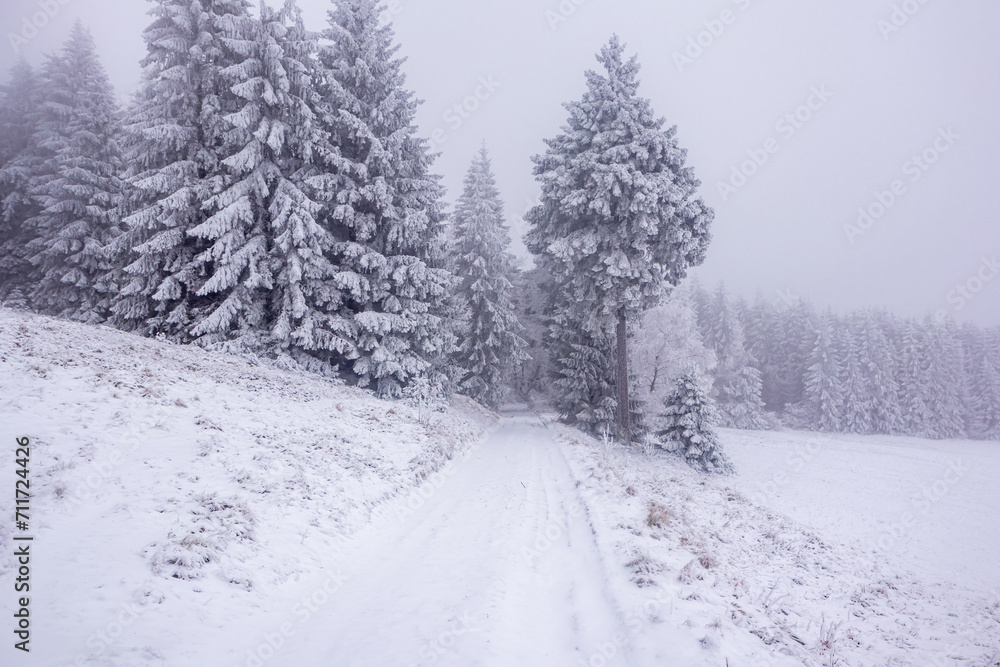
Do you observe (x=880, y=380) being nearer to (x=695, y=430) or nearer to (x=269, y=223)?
(x=695, y=430)

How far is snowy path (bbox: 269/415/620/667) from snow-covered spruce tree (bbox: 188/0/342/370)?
35.7 ft

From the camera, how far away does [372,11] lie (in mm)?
19438

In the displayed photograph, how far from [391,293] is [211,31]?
12.5 m

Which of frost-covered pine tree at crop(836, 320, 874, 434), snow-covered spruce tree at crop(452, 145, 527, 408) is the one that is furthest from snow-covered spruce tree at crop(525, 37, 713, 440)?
frost-covered pine tree at crop(836, 320, 874, 434)

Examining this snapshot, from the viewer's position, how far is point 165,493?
6164 millimetres

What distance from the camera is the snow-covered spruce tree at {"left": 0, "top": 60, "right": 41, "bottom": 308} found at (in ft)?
84.1

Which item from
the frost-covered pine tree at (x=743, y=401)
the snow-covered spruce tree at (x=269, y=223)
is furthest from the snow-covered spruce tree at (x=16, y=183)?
the frost-covered pine tree at (x=743, y=401)

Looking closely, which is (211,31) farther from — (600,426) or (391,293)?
(600,426)

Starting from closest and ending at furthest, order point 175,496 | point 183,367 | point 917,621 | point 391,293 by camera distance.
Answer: point 175,496 < point 917,621 < point 183,367 < point 391,293

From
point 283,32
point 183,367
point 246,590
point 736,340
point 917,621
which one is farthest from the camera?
point 736,340

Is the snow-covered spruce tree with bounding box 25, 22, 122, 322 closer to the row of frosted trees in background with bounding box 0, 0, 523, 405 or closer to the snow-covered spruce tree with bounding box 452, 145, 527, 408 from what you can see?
the row of frosted trees in background with bounding box 0, 0, 523, 405

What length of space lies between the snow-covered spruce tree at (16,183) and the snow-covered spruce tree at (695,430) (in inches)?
1344

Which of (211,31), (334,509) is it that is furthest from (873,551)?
(211,31)
